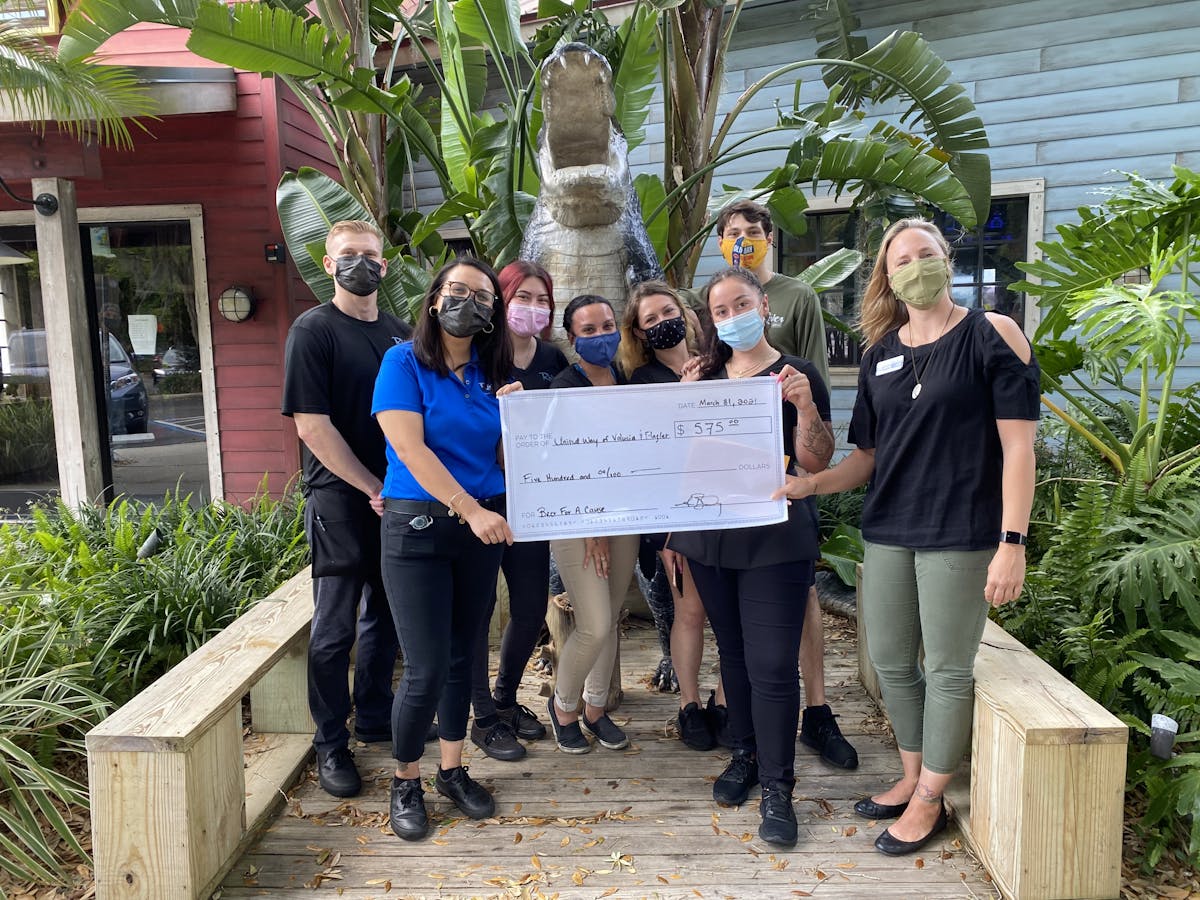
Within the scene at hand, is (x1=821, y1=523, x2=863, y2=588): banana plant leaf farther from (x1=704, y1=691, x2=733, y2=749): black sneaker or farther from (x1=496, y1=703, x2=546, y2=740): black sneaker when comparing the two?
(x1=496, y1=703, x2=546, y2=740): black sneaker

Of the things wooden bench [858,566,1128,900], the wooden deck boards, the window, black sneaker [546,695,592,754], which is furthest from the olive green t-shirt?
the window

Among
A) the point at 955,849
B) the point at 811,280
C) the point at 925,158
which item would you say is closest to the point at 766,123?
the point at 811,280

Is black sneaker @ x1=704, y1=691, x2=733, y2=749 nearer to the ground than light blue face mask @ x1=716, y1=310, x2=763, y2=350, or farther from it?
nearer to the ground

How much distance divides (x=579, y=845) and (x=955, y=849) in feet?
3.81

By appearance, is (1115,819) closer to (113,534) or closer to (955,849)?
(955,849)

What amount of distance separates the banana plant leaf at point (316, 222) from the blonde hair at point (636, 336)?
2.17 metres

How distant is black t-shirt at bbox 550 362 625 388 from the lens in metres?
2.75

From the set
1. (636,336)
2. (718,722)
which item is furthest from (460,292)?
(718,722)

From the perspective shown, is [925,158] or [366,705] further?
[925,158]

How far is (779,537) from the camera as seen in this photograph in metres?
2.45

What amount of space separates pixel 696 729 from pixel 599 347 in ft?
5.01

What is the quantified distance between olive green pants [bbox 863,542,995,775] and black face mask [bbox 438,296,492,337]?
138 cm

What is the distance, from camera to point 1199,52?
5.59m

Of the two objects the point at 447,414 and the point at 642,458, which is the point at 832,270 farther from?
the point at 447,414
